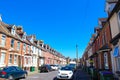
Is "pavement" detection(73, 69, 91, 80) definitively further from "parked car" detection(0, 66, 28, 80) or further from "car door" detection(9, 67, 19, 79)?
"car door" detection(9, 67, 19, 79)

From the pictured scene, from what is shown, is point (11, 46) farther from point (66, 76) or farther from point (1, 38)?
point (66, 76)

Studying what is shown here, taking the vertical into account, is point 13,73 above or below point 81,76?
above

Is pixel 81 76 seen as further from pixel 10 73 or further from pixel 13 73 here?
pixel 10 73

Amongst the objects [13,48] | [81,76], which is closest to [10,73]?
[81,76]

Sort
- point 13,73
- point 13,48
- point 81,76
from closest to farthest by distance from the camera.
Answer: point 13,73, point 81,76, point 13,48

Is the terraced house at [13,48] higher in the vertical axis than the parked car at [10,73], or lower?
higher

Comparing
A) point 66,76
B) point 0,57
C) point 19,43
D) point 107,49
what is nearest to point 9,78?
point 66,76

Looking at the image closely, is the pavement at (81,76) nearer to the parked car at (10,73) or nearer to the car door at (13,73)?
the parked car at (10,73)

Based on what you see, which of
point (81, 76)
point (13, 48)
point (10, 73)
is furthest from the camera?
point (13, 48)

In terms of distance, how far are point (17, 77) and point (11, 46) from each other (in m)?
12.0

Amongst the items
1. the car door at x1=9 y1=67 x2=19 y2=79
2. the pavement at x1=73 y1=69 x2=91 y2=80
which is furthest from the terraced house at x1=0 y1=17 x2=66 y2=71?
the pavement at x1=73 y1=69 x2=91 y2=80

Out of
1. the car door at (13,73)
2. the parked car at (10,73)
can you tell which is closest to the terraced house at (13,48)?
the parked car at (10,73)

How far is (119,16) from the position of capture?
39.7ft

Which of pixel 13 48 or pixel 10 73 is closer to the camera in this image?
pixel 10 73
